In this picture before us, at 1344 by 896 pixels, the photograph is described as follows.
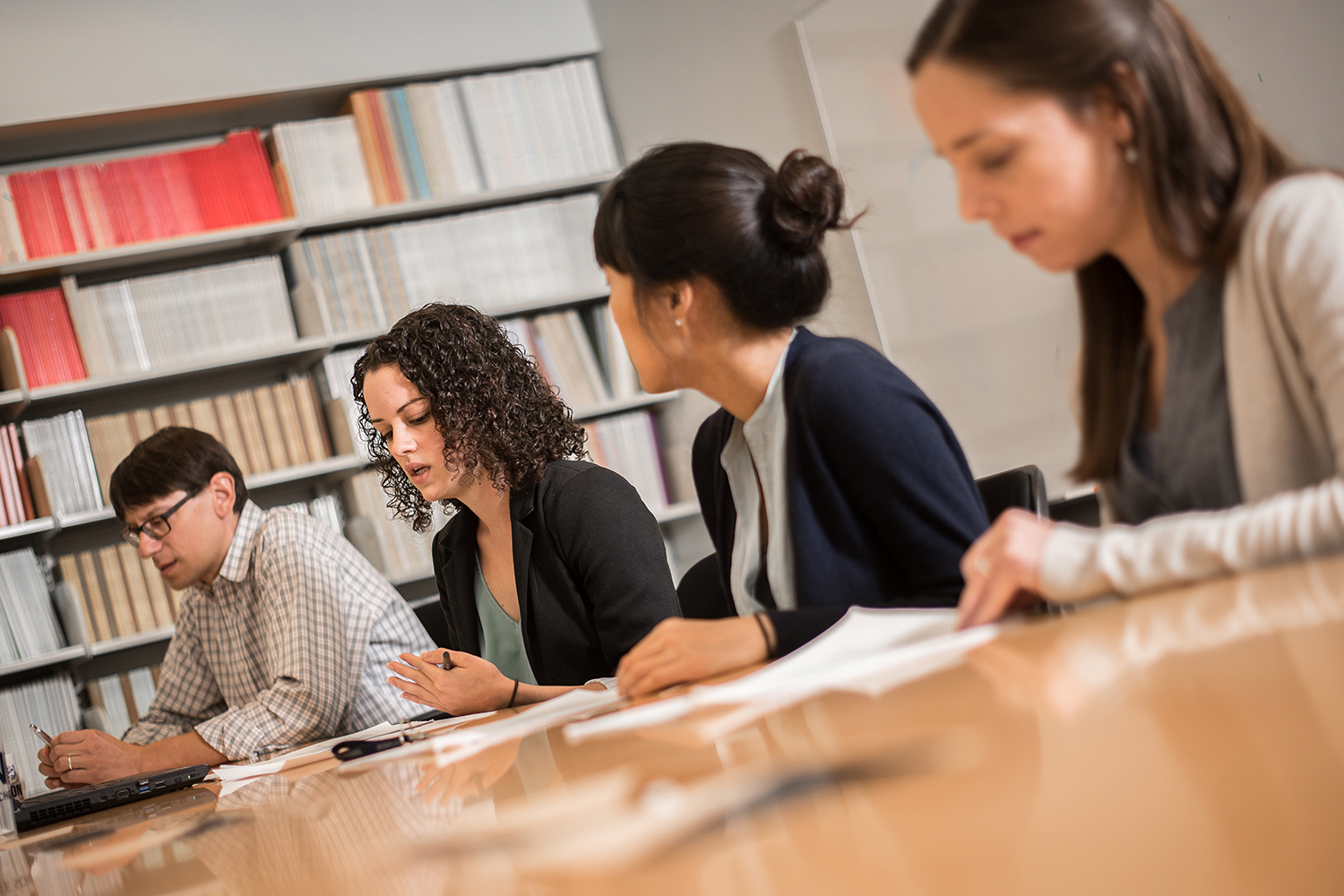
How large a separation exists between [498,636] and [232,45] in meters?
2.16

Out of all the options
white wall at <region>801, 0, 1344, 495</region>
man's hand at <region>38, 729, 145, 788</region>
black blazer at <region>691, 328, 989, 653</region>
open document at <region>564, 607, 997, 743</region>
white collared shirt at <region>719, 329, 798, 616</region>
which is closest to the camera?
open document at <region>564, 607, 997, 743</region>

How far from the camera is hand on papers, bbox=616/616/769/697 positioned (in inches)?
41.4

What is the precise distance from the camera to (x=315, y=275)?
10.3 ft

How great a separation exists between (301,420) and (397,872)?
2.79 m

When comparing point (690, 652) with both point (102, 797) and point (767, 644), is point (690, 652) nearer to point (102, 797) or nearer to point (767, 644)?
point (767, 644)

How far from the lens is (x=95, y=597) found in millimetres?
2920

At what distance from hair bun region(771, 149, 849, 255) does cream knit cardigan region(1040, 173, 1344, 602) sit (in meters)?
0.58

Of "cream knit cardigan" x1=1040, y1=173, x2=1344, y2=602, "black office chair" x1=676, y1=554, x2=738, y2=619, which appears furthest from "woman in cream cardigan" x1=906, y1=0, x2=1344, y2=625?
"black office chair" x1=676, y1=554, x2=738, y2=619

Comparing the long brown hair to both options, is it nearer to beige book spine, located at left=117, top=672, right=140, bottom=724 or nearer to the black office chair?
the black office chair

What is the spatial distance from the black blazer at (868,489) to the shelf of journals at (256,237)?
2.16m

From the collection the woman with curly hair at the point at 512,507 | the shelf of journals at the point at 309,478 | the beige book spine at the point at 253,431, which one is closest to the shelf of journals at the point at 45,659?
the shelf of journals at the point at 309,478

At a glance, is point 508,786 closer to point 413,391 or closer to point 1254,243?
point 1254,243

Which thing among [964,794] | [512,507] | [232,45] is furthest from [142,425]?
[964,794]

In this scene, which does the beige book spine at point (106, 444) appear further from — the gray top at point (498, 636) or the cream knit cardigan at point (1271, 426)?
the cream knit cardigan at point (1271, 426)
